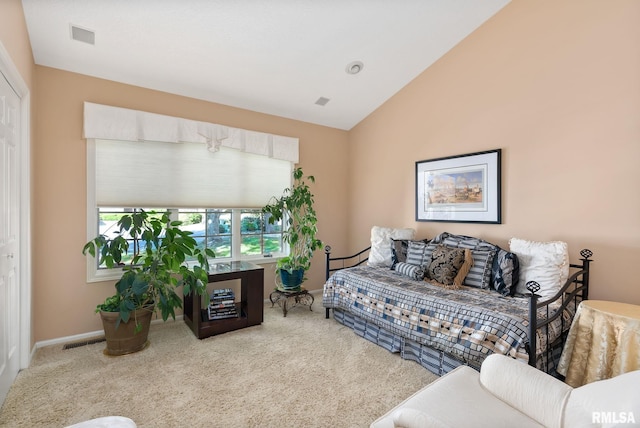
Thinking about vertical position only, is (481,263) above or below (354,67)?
below

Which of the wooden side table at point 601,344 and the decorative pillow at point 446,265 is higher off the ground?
the decorative pillow at point 446,265

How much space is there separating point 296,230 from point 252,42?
7.18 feet

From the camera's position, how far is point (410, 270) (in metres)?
3.06

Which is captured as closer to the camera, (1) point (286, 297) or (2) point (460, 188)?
(2) point (460, 188)

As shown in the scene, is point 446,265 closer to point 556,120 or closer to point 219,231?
point 556,120

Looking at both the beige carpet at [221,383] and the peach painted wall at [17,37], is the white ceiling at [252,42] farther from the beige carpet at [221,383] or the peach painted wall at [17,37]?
the beige carpet at [221,383]

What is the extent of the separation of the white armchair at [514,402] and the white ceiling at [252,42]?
9.34 feet

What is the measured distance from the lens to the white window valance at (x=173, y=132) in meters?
2.88

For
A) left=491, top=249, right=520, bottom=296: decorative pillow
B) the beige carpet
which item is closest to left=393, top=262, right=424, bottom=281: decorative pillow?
left=491, top=249, right=520, bottom=296: decorative pillow

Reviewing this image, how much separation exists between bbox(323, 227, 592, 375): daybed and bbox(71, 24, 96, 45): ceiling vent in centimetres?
311

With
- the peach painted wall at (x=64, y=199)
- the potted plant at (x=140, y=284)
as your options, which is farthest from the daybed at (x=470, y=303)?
the peach painted wall at (x=64, y=199)

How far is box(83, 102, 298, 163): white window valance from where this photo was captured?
2877mm

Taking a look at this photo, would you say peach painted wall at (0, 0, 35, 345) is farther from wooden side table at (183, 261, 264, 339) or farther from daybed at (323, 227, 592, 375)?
daybed at (323, 227, 592, 375)
